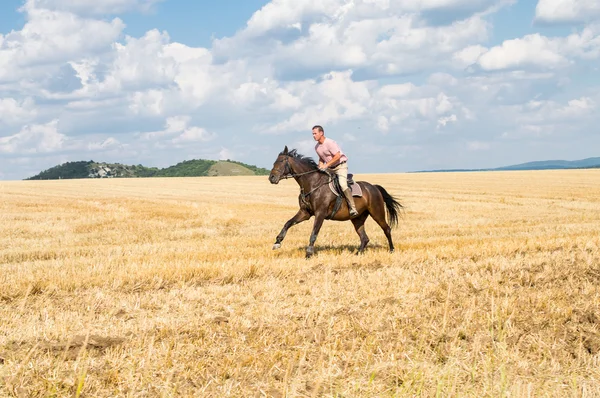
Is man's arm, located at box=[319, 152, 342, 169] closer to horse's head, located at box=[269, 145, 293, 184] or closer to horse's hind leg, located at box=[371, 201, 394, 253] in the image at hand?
horse's head, located at box=[269, 145, 293, 184]

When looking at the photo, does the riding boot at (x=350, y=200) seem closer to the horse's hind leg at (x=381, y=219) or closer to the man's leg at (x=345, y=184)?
the man's leg at (x=345, y=184)

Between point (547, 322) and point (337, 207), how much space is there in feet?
21.7

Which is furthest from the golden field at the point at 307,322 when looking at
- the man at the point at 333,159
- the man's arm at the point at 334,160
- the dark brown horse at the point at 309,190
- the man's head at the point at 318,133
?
the man's head at the point at 318,133

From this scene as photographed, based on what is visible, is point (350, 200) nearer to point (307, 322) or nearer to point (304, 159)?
point (304, 159)

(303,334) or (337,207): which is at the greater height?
(337,207)

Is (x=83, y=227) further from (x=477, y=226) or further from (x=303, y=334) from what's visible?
(x=303, y=334)

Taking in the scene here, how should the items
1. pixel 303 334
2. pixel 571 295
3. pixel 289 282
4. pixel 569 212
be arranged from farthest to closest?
pixel 569 212 → pixel 289 282 → pixel 571 295 → pixel 303 334

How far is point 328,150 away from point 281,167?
3.88ft

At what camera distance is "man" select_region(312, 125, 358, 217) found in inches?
497

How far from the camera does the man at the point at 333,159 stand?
12.6 metres

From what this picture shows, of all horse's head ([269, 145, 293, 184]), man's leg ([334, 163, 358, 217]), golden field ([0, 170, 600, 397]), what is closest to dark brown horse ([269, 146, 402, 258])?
horse's head ([269, 145, 293, 184])

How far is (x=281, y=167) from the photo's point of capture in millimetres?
12695

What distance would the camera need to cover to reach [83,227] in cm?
2092

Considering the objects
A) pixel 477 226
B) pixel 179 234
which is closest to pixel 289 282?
pixel 179 234
